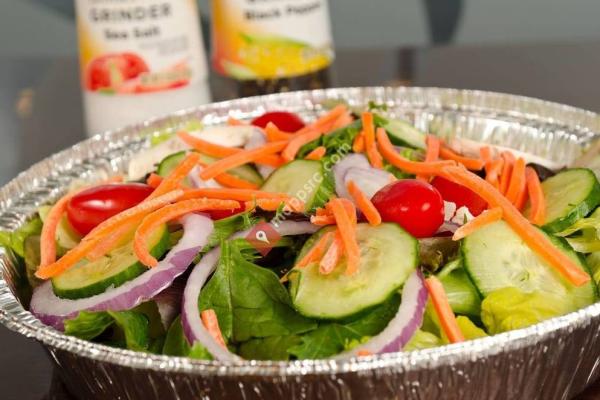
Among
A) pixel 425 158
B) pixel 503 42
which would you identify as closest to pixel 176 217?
pixel 425 158

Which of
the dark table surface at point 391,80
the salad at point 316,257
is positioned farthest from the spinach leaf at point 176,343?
the dark table surface at point 391,80

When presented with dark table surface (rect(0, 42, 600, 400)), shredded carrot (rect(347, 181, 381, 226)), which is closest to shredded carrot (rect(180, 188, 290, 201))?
shredded carrot (rect(347, 181, 381, 226))

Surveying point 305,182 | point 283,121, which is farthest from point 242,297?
point 283,121

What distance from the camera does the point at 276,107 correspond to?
189 centimetres

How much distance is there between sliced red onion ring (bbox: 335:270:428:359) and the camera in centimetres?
100

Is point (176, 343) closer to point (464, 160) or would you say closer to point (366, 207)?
point (366, 207)

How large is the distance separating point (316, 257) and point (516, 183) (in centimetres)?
39

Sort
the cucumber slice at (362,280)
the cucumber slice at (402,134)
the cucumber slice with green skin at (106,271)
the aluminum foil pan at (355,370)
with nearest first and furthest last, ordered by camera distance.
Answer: the aluminum foil pan at (355,370) < the cucumber slice at (362,280) < the cucumber slice with green skin at (106,271) < the cucumber slice at (402,134)

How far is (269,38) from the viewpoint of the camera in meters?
2.01

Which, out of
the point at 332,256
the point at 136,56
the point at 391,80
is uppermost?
the point at 136,56

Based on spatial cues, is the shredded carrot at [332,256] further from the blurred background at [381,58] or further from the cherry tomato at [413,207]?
the blurred background at [381,58]

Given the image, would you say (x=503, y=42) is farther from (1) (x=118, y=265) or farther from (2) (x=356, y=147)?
(1) (x=118, y=265)

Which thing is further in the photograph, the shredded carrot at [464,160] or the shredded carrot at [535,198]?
the shredded carrot at [464,160]

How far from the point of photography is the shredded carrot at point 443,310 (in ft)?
3.45
